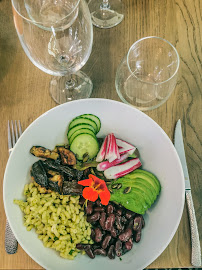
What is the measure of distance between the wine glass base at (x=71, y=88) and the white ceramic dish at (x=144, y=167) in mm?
177

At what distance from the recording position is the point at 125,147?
1.17 metres

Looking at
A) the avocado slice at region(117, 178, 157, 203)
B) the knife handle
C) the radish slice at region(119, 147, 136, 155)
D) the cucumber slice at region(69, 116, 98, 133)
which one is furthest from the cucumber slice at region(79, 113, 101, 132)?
the knife handle

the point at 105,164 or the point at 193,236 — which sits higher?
the point at 105,164

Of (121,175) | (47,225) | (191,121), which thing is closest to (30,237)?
(47,225)

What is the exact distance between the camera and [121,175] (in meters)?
1.14

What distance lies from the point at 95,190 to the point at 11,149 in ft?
1.22

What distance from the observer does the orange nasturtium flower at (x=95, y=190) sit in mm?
1066

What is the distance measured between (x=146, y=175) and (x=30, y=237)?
1.46 feet

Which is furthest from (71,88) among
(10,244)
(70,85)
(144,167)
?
(10,244)

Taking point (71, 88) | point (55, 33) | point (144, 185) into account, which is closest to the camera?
point (55, 33)

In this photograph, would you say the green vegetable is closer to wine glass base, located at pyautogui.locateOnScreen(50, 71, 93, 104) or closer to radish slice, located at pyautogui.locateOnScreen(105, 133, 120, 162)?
radish slice, located at pyautogui.locateOnScreen(105, 133, 120, 162)

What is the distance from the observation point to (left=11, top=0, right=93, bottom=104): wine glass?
98 centimetres

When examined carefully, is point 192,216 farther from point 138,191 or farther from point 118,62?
point 118,62

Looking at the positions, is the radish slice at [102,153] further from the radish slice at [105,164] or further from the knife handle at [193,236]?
the knife handle at [193,236]
